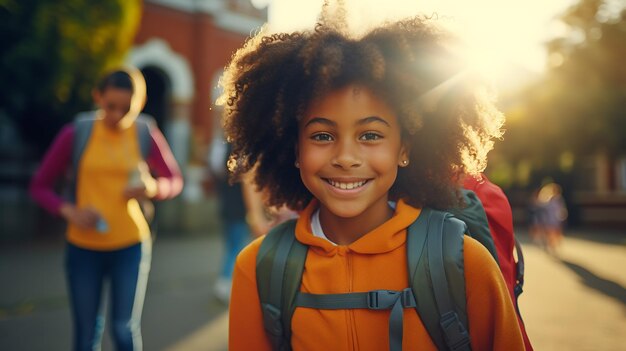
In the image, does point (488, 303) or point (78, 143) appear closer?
point (488, 303)

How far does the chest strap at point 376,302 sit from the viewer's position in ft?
5.10

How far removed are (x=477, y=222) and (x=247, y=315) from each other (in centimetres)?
78

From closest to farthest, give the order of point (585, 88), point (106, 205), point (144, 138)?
point (106, 205), point (144, 138), point (585, 88)

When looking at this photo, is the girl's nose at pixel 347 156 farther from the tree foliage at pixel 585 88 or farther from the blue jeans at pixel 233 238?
the tree foliage at pixel 585 88

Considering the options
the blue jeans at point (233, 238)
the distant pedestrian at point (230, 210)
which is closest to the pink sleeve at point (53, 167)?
the distant pedestrian at point (230, 210)

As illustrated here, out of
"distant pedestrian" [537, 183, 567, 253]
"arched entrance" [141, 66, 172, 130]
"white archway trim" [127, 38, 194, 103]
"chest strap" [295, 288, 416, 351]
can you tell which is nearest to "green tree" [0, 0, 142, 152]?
"white archway trim" [127, 38, 194, 103]

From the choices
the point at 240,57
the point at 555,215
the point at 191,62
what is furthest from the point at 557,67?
the point at 240,57

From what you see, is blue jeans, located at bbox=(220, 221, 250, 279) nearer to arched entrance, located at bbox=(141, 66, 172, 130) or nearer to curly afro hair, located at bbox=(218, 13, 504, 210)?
curly afro hair, located at bbox=(218, 13, 504, 210)

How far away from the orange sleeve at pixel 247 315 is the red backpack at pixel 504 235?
776 mm

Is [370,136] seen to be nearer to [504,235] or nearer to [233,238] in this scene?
[504,235]

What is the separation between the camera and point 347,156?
1.68m

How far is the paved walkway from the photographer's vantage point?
4699mm

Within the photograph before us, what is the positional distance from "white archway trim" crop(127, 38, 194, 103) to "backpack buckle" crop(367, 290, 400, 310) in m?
14.4

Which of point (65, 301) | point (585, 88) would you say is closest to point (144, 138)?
point (65, 301)
